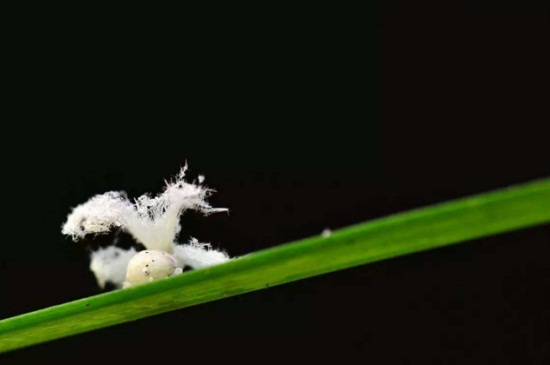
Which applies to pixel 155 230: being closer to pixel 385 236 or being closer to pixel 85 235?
pixel 85 235

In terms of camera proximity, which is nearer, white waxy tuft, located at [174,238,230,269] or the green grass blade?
the green grass blade

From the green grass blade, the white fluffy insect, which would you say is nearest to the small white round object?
the white fluffy insect

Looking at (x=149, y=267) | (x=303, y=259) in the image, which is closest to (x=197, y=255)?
(x=149, y=267)

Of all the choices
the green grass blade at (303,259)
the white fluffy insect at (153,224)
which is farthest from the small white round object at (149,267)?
the green grass blade at (303,259)

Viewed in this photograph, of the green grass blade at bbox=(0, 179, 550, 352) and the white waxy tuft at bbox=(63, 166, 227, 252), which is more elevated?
the white waxy tuft at bbox=(63, 166, 227, 252)

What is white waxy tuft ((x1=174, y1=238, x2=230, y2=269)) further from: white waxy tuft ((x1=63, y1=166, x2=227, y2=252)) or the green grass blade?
the green grass blade

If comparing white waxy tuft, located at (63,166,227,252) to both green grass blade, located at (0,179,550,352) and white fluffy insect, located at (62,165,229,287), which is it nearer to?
white fluffy insect, located at (62,165,229,287)

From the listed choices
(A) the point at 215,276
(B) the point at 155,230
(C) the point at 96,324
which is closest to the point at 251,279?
(A) the point at 215,276

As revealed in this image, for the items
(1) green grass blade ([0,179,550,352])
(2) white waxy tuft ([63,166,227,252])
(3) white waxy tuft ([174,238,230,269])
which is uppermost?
(2) white waxy tuft ([63,166,227,252])
